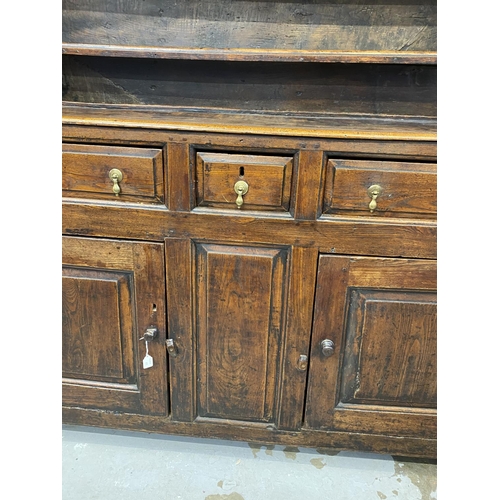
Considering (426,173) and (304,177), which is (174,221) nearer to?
(304,177)

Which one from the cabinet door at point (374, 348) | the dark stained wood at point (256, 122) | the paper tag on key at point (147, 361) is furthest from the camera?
the paper tag on key at point (147, 361)

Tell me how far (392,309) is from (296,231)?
0.31m

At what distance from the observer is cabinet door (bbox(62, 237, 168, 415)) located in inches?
40.6

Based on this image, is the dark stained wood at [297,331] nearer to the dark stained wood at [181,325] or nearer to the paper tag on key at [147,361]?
the dark stained wood at [181,325]

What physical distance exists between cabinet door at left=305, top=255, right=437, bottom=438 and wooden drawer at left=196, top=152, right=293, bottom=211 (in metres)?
0.19

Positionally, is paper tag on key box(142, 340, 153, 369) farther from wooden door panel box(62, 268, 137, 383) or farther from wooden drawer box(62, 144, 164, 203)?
wooden drawer box(62, 144, 164, 203)

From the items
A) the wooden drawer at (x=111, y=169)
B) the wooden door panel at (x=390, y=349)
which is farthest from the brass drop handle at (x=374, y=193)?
the wooden drawer at (x=111, y=169)

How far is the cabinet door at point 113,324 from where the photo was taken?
1.03 m

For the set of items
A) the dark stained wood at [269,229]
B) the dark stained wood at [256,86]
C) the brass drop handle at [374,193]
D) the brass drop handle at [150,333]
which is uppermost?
the dark stained wood at [256,86]

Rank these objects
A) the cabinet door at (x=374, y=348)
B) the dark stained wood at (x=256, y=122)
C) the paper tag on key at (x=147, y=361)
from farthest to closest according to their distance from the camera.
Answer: the paper tag on key at (x=147, y=361) < the cabinet door at (x=374, y=348) < the dark stained wood at (x=256, y=122)

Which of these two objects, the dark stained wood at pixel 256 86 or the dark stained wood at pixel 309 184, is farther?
the dark stained wood at pixel 256 86

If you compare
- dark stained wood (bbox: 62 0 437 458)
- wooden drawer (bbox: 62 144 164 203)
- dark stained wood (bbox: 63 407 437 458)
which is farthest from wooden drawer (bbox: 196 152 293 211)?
dark stained wood (bbox: 63 407 437 458)

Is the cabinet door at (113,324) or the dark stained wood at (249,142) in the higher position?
the dark stained wood at (249,142)

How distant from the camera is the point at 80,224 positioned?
101 cm
